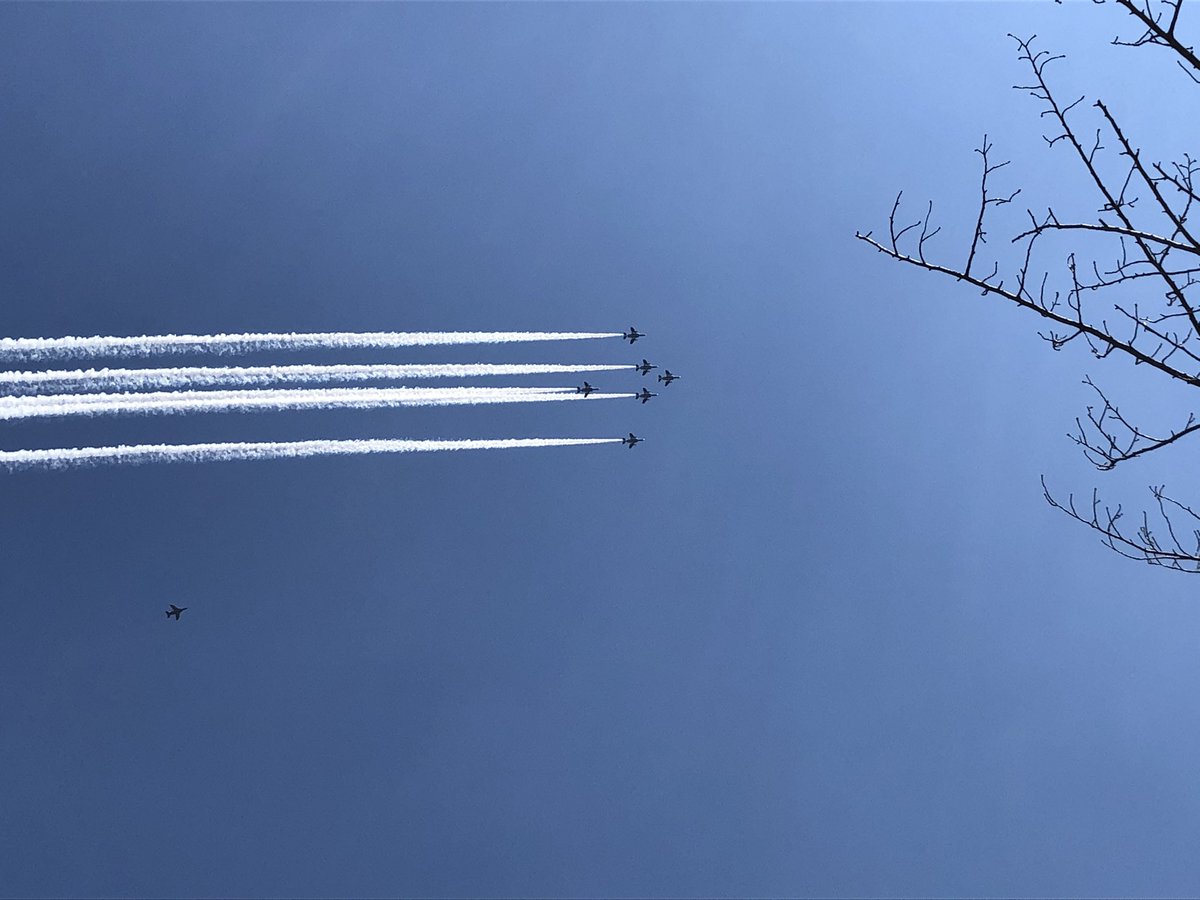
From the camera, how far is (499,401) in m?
48.4

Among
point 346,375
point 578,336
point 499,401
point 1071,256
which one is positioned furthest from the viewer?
point 578,336

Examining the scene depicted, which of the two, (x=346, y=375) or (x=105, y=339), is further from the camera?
(x=346, y=375)

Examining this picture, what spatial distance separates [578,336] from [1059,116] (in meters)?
45.8

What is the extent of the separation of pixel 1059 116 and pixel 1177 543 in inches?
168

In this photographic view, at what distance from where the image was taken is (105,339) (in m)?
40.7

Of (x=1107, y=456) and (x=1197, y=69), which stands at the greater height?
(x=1197, y=69)

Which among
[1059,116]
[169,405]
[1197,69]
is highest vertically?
[169,405]

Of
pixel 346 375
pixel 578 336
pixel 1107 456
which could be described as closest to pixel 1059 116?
pixel 1107 456

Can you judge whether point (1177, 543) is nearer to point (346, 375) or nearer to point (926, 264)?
point (926, 264)

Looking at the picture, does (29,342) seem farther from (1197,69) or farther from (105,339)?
(1197,69)

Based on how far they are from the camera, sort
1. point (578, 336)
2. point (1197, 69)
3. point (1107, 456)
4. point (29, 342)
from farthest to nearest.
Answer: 1. point (578, 336)
2. point (29, 342)
3. point (1107, 456)
4. point (1197, 69)

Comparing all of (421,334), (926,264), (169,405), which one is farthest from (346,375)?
(926,264)

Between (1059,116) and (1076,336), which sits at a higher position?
(1059,116)

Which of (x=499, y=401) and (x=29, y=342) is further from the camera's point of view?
(x=499, y=401)
